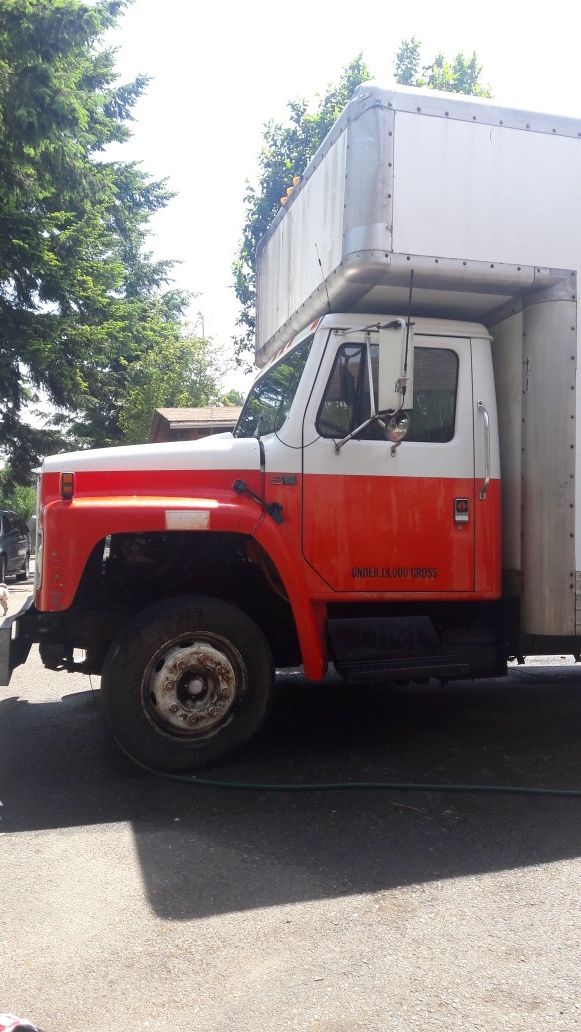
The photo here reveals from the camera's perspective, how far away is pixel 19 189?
20.3m

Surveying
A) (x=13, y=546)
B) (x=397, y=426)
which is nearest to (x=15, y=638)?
(x=397, y=426)

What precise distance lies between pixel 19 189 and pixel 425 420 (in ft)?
60.6

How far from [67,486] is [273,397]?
1.60m

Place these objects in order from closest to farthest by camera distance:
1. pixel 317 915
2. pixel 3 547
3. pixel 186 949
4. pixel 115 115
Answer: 1. pixel 186 949
2. pixel 317 915
3. pixel 3 547
4. pixel 115 115

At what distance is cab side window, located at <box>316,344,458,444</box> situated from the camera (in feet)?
16.2

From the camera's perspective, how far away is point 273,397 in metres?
5.51

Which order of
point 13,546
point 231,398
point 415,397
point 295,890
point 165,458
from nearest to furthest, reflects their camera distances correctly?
point 295,890
point 165,458
point 415,397
point 13,546
point 231,398

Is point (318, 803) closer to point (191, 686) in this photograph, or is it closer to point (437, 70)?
point (191, 686)

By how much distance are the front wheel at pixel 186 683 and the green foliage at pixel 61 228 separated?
16070mm

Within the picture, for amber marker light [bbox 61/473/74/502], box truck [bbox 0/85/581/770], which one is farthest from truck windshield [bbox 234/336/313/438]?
amber marker light [bbox 61/473/74/502]

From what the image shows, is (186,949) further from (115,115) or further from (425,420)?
(115,115)

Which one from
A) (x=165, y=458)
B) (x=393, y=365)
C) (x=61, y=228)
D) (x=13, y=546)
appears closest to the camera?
(x=393, y=365)

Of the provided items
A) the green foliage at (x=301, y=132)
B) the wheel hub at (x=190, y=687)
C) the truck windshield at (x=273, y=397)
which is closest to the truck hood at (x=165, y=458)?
the truck windshield at (x=273, y=397)

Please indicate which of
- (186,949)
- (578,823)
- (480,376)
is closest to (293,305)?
(480,376)
